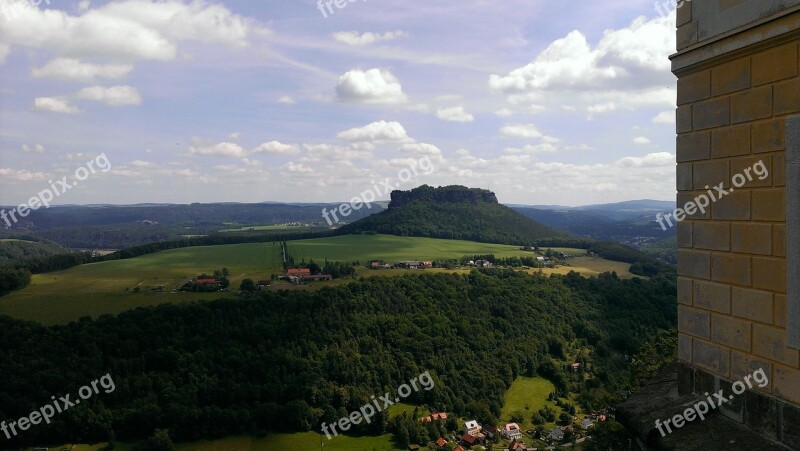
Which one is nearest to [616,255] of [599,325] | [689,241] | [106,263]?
[599,325]

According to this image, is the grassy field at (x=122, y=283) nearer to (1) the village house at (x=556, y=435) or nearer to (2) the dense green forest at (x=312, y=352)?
(2) the dense green forest at (x=312, y=352)

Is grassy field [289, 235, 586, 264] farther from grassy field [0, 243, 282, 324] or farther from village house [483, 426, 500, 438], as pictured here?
village house [483, 426, 500, 438]

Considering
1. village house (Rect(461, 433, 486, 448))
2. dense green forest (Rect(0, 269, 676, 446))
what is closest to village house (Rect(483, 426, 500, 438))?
village house (Rect(461, 433, 486, 448))

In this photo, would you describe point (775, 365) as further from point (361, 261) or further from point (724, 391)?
point (361, 261)

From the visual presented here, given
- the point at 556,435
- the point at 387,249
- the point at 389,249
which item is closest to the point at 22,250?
the point at 387,249

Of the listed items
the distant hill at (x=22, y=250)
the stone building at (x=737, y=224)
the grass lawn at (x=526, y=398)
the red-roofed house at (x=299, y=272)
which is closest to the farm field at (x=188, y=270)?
the red-roofed house at (x=299, y=272)

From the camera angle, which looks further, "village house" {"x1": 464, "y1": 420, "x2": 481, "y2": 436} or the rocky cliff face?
the rocky cliff face
